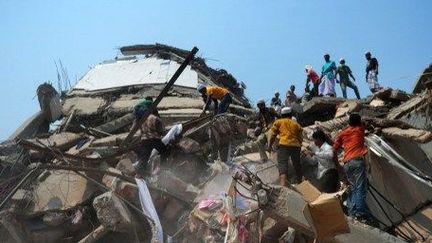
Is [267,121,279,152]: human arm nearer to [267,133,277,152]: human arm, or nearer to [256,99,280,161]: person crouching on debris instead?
[267,133,277,152]: human arm

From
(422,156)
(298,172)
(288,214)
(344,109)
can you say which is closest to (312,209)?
(288,214)

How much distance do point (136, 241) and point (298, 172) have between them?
2713 millimetres

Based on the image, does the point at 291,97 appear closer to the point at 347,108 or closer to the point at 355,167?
the point at 347,108

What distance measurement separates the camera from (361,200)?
6695 mm

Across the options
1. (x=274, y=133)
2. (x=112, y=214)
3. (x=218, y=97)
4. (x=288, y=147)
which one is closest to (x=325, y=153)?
(x=288, y=147)

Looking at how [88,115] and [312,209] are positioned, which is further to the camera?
[88,115]

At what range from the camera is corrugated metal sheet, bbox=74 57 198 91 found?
14555mm

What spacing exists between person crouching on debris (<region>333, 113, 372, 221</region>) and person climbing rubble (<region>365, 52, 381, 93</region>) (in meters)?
6.47

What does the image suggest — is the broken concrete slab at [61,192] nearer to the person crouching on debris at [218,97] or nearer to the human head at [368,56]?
the person crouching on debris at [218,97]

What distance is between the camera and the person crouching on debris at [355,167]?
6.68m

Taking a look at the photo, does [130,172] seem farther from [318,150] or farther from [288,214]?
[288,214]

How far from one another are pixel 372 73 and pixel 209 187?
7749 mm

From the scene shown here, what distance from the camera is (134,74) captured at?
15.1 meters

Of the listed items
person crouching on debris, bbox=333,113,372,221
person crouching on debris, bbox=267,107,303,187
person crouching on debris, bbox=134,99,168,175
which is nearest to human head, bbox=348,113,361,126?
person crouching on debris, bbox=333,113,372,221
